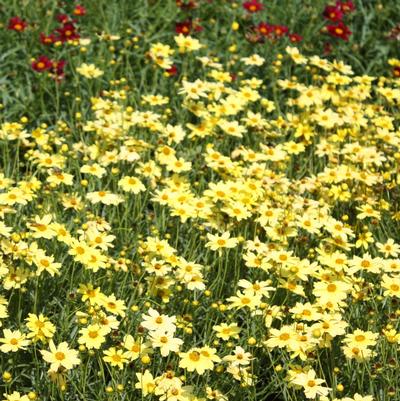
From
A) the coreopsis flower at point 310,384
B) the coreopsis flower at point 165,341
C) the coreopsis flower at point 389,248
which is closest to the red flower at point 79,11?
the coreopsis flower at point 389,248

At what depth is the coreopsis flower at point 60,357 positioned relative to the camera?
10.3 feet

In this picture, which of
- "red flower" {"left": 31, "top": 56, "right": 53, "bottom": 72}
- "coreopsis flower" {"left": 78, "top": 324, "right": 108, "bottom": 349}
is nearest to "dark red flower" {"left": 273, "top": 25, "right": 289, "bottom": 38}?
"red flower" {"left": 31, "top": 56, "right": 53, "bottom": 72}

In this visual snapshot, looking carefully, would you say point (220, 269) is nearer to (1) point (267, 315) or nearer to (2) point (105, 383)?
(1) point (267, 315)

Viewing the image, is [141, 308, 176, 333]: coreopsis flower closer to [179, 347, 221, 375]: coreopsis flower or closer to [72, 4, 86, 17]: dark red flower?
[179, 347, 221, 375]: coreopsis flower

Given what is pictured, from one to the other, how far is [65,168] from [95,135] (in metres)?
0.26

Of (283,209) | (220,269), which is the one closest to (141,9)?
(283,209)

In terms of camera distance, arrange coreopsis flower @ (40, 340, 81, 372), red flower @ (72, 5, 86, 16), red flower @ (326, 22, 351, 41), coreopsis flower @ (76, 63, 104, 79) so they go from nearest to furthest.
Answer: coreopsis flower @ (40, 340, 81, 372) → coreopsis flower @ (76, 63, 104, 79) → red flower @ (72, 5, 86, 16) → red flower @ (326, 22, 351, 41)

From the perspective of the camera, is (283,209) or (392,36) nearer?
(283,209)

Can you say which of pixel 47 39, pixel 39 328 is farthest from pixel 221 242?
pixel 47 39

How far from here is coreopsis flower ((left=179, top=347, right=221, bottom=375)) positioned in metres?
3.20

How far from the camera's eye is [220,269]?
12.5ft

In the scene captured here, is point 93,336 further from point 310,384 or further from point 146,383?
point 310,384

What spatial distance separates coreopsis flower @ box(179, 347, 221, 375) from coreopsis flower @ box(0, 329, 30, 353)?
23.0 inches

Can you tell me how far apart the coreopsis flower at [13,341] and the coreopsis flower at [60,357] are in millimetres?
118
